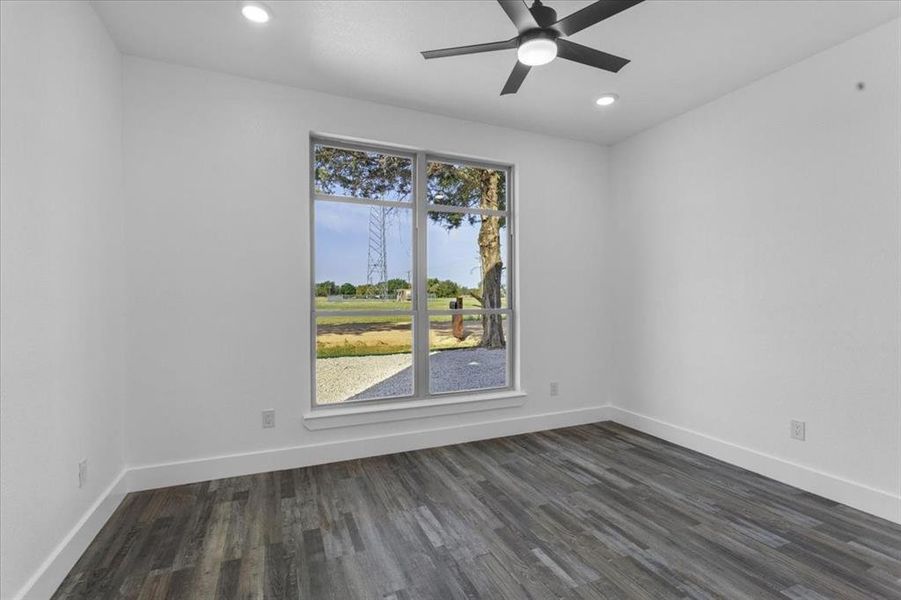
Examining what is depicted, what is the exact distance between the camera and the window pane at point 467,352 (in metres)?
3.85

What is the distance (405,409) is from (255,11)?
2876 mm

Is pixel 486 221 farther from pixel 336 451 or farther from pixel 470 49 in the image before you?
pixel 336 451

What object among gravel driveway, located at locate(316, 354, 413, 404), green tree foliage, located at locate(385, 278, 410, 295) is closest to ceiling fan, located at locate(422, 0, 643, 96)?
green tree foliage, located at locate(385, 278, 410, 295)

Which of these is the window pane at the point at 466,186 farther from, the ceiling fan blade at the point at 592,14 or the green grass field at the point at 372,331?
the ceiling fan blade at the point at 592,14

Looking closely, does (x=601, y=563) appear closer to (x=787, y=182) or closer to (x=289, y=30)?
(x=787, y=182)

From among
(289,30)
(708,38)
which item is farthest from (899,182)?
(289,30)

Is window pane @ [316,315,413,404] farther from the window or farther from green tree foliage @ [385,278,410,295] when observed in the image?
green tree foliage @ [385,278,410,295]

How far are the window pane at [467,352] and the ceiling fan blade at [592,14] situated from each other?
245 cm

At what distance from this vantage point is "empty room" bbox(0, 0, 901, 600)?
1.92 m

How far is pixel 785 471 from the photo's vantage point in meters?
2.89

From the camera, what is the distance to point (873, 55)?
8.16 ft

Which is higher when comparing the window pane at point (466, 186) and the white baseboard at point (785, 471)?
the window pane at point (466, 186)

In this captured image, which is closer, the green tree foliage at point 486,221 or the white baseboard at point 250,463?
the white baseboard at point 250,463

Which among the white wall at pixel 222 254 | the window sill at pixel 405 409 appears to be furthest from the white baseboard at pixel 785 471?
the white wall at pixel 222 254
